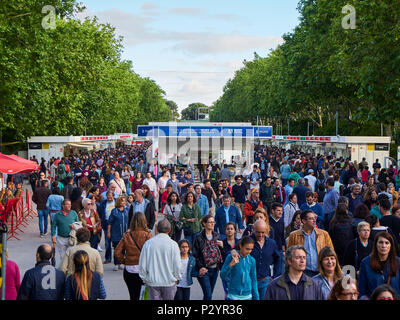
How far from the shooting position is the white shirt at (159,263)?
652 cm

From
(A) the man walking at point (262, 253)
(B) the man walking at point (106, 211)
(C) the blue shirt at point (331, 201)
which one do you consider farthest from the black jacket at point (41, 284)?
(C) the blue shirt at point (331, 201)

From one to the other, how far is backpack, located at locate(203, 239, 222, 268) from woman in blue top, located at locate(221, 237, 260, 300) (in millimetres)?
1027

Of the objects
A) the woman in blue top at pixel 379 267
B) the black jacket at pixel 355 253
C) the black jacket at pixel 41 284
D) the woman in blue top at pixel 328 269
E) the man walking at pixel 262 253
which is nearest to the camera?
the black jacket at pixel 41 284

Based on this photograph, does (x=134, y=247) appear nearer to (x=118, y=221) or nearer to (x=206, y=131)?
(x=118, y=221)

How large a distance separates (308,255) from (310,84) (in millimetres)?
31618

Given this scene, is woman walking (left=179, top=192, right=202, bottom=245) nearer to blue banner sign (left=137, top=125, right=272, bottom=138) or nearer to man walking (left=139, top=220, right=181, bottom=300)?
man walking (left=139, top=220, right=181, bottom=300)

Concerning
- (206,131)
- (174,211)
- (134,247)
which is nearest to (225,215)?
(174,211)

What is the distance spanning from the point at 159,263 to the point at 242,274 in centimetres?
94

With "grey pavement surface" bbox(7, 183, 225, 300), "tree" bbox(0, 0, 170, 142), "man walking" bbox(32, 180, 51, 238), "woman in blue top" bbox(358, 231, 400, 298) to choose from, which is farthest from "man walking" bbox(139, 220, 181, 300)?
"tree" bbox(0, 0, 170, 142)

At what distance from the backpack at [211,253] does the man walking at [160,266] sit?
93 cm

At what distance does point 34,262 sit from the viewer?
458 inches

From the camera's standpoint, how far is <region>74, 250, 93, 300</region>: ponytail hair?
5.76 metres

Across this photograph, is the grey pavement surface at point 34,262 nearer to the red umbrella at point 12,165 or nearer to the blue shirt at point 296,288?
the red umbrella at point 12,165
